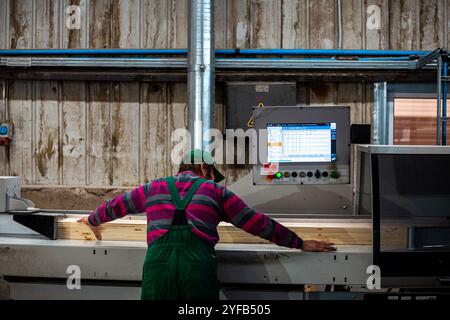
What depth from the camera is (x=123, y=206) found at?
2039mm

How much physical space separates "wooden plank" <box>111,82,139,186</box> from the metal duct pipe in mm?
654

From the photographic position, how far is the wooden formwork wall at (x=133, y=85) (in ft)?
14.0

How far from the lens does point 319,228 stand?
2.20 meters

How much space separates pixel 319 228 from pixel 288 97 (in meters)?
2.06

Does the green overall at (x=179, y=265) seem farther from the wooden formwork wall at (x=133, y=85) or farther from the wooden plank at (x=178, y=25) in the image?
the wooden plank at (x=178, y=25)

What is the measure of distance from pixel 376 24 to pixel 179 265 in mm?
3149

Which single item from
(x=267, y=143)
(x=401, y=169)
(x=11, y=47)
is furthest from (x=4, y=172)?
(x=401, y=169)

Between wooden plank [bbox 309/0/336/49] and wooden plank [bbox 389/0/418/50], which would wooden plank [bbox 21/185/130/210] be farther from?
wooden plank [bbox 389/0/418/50]

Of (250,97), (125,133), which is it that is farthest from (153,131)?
(250,97)

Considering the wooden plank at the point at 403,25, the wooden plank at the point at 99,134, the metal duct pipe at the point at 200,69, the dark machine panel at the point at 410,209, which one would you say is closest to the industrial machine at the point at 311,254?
the dark machine panel at the point at 410,209

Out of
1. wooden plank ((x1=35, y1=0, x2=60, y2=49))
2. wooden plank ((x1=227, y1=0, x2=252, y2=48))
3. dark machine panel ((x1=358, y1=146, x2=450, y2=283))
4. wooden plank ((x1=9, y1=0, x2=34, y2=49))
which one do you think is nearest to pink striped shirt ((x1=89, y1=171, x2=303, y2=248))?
dark machine panel ((x1=358, y1=146, x2=450, y2=283))

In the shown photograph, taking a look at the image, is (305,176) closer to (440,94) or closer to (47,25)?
(440,94)

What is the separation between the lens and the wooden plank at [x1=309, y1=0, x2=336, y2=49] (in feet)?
14.0

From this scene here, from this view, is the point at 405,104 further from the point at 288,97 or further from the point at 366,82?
the point at 288,97
